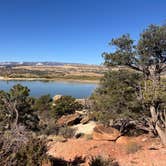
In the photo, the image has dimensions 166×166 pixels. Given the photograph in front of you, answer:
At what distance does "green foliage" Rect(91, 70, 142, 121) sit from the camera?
43.5 feet

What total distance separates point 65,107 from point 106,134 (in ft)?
Answer: 40.3

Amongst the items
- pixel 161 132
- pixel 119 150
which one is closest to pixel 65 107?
pixel 119 150

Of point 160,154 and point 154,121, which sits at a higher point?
point 154,121

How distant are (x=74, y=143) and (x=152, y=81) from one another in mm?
4758

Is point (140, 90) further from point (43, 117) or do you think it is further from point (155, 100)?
point (43, 117)

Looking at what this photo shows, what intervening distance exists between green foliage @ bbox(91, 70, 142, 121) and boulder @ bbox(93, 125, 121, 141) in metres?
0.77

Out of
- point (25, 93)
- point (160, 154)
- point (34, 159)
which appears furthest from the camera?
point (25, 93)

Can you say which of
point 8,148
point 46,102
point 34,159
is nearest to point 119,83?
point 34,159

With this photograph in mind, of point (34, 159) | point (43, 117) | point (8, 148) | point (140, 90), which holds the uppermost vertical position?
point (140, 90)

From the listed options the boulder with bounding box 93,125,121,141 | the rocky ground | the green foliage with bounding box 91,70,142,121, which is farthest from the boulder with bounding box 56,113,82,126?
the green foliage with bounding box 91,70,142,121

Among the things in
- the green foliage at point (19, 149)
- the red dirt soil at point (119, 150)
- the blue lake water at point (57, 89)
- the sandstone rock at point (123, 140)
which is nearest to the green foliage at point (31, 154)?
the green foliage at point (19, 149)

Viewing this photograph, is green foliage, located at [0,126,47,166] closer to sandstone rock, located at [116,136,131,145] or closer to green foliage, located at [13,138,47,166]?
green foliage, located at [13,138,47,166]

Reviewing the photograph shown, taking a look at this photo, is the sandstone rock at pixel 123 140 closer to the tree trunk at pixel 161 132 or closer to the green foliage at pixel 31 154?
the tree trunk at pixel 161 132

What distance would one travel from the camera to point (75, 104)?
27.4 meters
